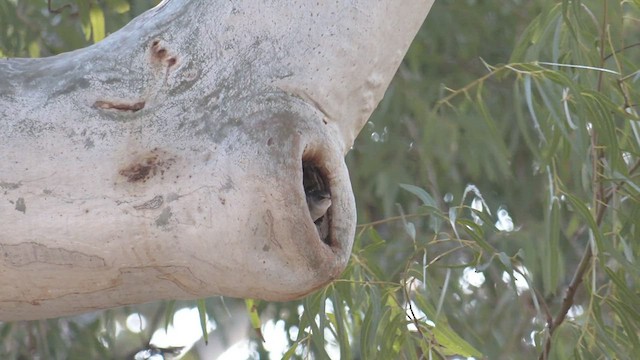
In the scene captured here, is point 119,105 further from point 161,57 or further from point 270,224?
point 270,224

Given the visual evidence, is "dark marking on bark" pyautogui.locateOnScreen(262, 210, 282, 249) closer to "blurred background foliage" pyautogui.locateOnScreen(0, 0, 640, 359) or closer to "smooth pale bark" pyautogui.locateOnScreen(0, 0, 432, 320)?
"smooth pale bark" pyautogui.locateOnScreen(0, 0, 432, 320)

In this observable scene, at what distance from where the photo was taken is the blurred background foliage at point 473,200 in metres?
1.53

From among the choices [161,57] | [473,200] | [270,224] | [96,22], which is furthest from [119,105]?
[473,200]

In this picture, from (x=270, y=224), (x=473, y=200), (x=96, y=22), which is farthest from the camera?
(x=473, y=200)

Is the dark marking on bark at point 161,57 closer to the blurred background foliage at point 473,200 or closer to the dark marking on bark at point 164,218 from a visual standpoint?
the dark marking on bark at point 164,218

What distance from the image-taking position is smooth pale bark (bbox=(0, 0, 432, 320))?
1003 mm

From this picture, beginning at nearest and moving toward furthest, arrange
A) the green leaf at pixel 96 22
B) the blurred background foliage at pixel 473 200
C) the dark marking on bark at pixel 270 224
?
the dark marking on bark at pixel 270 224 < the blurred background foliage at pixel 473 200 < the green leaf at pixel 96 22

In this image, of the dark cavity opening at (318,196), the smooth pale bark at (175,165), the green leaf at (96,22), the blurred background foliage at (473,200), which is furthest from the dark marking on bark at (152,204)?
the green leaf at (96,22)

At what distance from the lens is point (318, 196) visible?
3.45ft

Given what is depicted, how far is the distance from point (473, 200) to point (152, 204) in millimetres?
1216

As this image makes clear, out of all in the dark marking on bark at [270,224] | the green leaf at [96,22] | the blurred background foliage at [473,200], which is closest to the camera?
the dark marking on bark at [270,224]

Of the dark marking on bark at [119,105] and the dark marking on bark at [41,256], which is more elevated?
the dark marking on bark at [119,105]

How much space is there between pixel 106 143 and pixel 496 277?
1.25m

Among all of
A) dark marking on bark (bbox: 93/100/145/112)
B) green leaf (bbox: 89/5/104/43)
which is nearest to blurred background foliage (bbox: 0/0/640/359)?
green leaf (bbox: 89/5/104/43)
